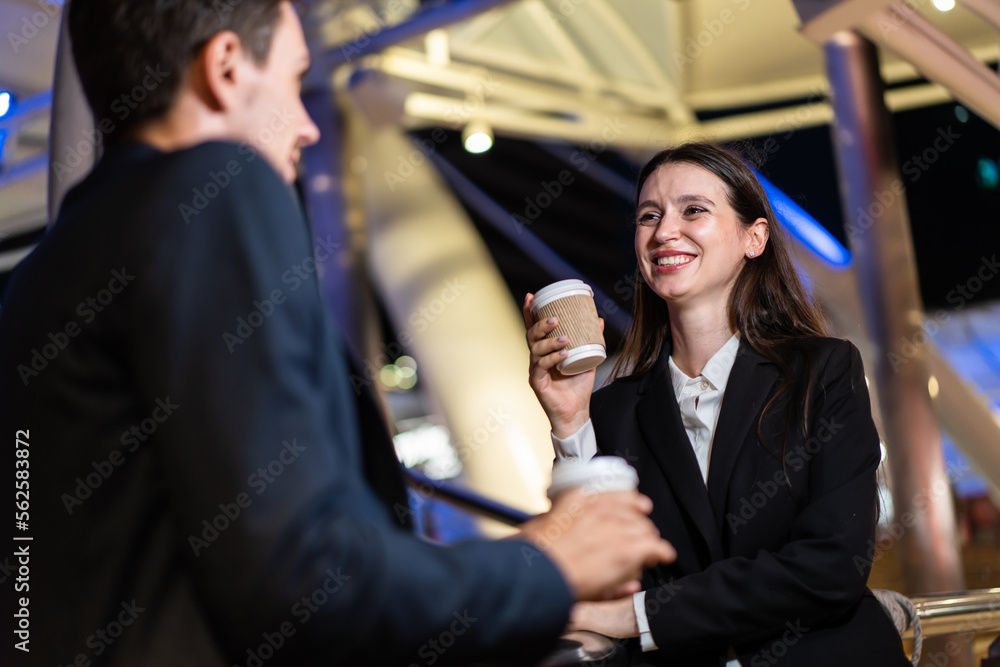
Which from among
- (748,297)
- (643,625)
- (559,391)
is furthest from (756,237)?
(643,625)

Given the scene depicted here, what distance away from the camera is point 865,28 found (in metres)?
3.97

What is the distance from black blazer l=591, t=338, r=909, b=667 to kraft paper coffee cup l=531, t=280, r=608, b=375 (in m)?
0.29

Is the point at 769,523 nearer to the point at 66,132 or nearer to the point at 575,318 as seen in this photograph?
the point at 575,318

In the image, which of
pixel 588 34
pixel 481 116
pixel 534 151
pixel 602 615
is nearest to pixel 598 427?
pixel 602 615

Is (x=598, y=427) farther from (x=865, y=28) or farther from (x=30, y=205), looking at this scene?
(x=30, y=205)

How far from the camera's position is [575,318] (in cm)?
169

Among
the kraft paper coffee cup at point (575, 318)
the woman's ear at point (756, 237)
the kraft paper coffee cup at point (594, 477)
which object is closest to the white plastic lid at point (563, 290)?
the kraft paper coffee cup at point (575, 318)

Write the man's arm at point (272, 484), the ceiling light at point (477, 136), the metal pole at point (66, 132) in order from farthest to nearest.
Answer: the ceiling light at point (477, 136) → the metal pole at point (66, 132) → the man's arm at point (272, 484)

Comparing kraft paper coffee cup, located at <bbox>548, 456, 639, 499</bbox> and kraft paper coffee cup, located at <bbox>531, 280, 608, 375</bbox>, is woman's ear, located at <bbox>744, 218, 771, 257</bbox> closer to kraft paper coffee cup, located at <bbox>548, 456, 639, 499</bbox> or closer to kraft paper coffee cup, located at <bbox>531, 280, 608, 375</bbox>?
kraft paper coffee cup, located at <bbox>531, 280, 608, 375</bbox>

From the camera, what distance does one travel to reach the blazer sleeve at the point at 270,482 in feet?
2.20

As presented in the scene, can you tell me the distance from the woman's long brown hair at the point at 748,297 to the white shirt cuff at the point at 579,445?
228 millimetres

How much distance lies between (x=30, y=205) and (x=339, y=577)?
17.4 ft

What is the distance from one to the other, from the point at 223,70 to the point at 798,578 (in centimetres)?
127

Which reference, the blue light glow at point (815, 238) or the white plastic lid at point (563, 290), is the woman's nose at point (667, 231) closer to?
the white plastic lid at point (563, 290)
